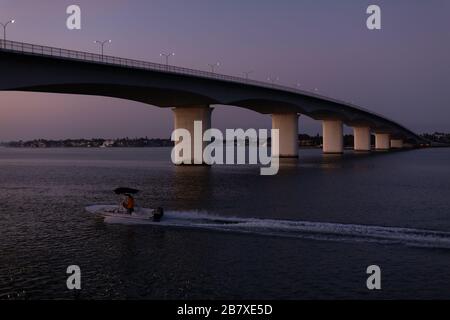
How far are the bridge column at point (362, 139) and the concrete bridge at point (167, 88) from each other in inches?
1468

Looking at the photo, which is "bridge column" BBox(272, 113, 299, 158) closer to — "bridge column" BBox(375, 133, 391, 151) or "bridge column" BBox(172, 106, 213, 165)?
"bridge column" BBox(172, 106, 213, 165)

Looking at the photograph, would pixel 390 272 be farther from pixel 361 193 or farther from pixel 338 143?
pixel 338 143

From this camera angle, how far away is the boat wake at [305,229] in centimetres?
2108

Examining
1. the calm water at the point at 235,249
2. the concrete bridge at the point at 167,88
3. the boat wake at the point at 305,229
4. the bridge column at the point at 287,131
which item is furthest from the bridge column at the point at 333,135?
the boat wake at the point at 305,229

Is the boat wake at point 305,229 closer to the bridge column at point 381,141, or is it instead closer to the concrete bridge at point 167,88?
the concrete bridge at point 167,88

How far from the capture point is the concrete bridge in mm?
41688

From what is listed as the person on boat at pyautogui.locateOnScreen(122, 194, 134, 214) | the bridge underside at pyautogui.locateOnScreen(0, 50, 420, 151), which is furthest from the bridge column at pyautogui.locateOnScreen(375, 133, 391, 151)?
the person on boat at pyautogui.locateOnScreen(122, 194, 134, 214)

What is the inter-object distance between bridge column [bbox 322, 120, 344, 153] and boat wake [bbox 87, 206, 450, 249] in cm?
10460

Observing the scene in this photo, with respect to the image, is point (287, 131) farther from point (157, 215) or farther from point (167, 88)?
point (157, 215)

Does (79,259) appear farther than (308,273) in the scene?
Yes

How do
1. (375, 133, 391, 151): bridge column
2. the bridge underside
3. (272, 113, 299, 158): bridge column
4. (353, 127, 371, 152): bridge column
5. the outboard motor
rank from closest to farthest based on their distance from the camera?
the outboard motor
the bridge underside
(272, 113, 299, 158): bridge column
(353, 127, 371, 152): bridge column
(375, 133, 391, 151): bridge column
